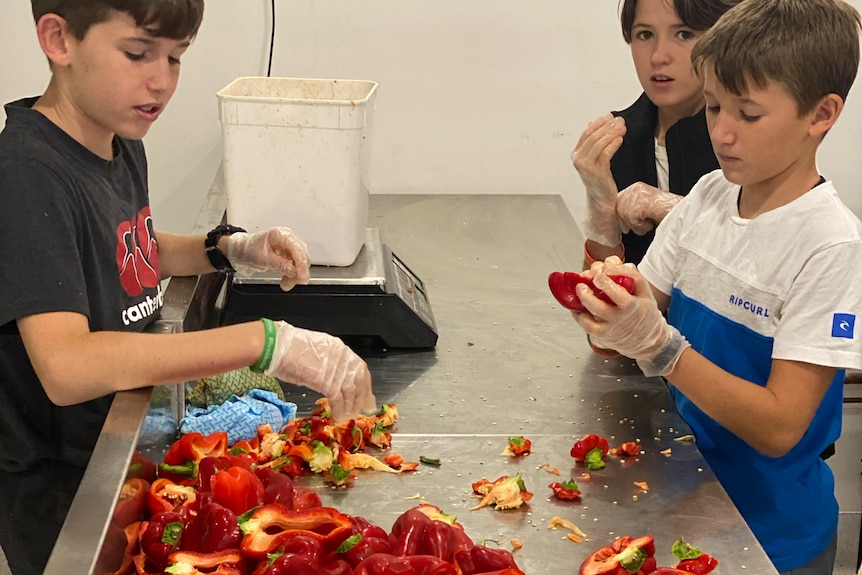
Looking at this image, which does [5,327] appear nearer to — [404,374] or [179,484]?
[179,484]

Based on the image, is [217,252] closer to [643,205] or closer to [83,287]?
[83,287]

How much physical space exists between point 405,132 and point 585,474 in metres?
1.63

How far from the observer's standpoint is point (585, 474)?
4.26 ft

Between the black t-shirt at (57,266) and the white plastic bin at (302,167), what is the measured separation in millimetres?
306

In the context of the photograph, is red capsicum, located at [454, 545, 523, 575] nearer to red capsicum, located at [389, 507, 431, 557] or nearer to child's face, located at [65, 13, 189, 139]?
red capsicum, located at [389, 507, 431, 557]

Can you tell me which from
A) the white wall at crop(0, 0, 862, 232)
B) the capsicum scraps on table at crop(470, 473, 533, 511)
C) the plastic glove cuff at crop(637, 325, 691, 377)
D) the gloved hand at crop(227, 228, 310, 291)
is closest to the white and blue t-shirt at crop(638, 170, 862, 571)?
the plastic glove cuff at crop(637, 325, 691, 377)

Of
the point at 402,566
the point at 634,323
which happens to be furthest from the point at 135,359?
the point at 634,323

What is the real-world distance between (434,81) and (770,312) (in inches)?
63.1

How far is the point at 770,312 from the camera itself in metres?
1.29

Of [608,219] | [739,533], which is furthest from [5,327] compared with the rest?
[608,219]

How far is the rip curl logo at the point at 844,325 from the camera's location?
1.20m

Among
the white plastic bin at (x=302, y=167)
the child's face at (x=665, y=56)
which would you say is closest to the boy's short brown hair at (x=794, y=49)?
the child's face at (x=665, y=56)

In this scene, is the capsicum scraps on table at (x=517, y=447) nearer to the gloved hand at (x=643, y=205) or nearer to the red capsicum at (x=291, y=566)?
the red capsicum at (x=291, y=566)

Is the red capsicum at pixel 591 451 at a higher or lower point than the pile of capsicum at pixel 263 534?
lower
